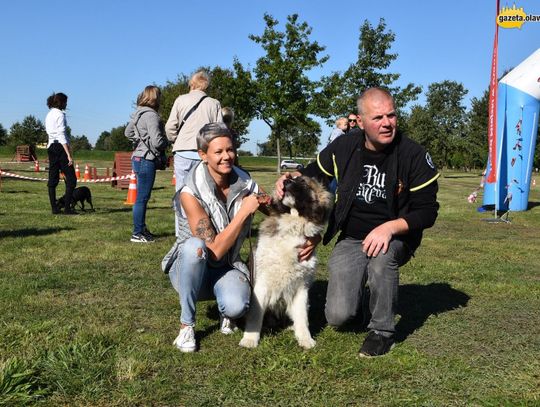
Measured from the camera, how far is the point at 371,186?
11.8ft

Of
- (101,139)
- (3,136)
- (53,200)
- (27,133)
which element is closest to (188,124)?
(53,200)

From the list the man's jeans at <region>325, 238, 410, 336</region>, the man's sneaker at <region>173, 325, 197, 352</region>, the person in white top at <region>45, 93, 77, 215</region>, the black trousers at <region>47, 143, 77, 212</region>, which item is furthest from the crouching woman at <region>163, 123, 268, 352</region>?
the black trousers at <region>47, 143, 77, 212</region>

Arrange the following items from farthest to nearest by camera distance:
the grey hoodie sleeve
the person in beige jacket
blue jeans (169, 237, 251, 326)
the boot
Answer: the boot
the grey hoodie sleeve
the person in beige jacket
blue jeans (169, 237, 251, 326)

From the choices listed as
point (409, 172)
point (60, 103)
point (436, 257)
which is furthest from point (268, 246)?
point (60, 103)

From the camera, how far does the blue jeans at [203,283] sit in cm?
317

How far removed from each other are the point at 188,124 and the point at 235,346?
3.48 m

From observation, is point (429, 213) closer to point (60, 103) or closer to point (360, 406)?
point (360, 406)

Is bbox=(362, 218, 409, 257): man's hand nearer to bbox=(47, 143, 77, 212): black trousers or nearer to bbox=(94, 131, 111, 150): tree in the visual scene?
bbox=(47, 143, 77, 212): black trousers

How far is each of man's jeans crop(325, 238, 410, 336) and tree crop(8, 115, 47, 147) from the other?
6751 cm

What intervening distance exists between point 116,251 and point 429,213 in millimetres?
4205

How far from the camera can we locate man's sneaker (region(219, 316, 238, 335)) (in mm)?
3573

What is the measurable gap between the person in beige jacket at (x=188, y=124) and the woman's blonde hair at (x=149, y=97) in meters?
0.68

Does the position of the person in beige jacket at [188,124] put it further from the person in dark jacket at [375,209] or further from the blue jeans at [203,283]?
the blue jeans at [203,283]

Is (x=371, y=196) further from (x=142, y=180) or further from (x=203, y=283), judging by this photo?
(x=142, y=180)
